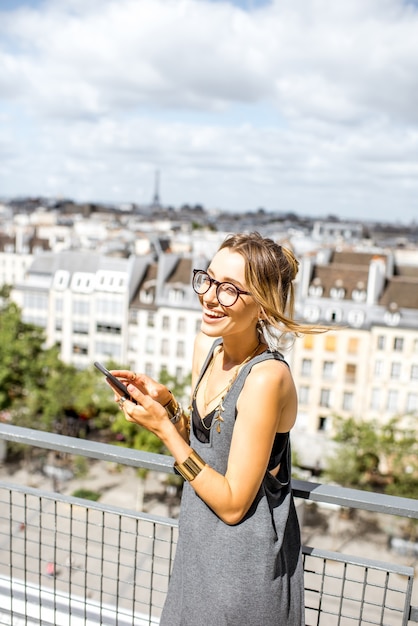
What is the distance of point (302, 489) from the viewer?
358cm

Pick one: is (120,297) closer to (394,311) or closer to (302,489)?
(394,311)

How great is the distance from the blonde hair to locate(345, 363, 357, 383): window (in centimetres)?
3211

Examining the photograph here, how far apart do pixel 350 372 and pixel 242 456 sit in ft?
107

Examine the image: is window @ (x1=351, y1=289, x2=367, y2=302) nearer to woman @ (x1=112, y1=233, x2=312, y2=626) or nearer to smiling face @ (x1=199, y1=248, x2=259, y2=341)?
woman @ (x1=112, y1=233, x2=312, y2=626)

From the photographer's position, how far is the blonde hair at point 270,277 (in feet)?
9.54

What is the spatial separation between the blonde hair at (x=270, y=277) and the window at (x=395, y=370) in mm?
31842

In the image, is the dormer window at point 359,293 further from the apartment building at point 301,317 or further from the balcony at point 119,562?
the balcony at point 119,562

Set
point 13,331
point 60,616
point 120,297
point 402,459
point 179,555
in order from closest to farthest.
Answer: point 179,555, point 60,616, point 402,459, point 13,331, point 120,297

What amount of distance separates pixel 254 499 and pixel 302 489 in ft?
2.44

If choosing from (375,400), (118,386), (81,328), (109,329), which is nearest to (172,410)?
(118,386)

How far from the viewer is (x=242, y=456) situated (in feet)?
8.98

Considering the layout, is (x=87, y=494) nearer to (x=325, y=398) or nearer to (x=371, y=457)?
(x=371, y=457)

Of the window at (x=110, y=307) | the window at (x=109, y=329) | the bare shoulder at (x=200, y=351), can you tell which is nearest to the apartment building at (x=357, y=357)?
the window at (x=110, y=307)

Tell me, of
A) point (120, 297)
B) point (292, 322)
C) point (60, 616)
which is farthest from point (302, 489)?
point (120, 297)
